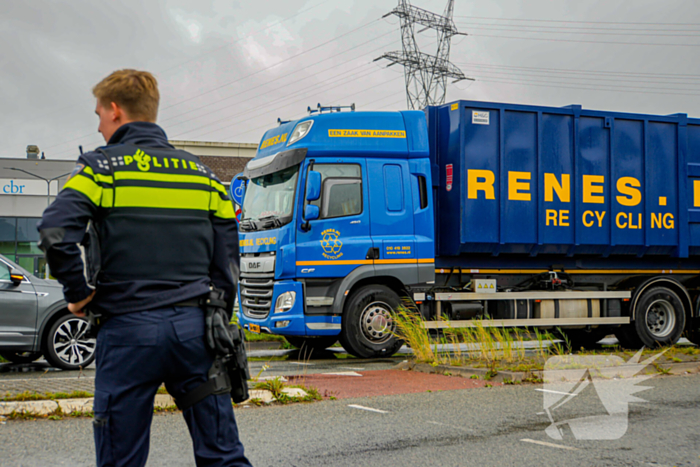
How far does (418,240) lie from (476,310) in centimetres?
153

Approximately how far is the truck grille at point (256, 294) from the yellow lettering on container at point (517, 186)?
4052 millimetres

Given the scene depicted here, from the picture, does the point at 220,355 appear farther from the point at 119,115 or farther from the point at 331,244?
the point at 331,244

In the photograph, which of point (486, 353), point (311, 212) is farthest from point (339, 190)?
point (486, 353)

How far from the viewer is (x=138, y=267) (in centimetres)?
273

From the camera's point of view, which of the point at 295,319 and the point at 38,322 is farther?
the point at 295,319

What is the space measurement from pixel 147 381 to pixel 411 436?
3.04m

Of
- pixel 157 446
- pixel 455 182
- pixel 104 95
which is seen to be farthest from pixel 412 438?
pixel 455 182

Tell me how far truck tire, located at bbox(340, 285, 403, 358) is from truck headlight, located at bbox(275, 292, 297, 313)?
811mm

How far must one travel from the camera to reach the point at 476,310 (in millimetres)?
11375

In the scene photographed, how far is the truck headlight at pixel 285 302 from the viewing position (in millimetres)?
10180

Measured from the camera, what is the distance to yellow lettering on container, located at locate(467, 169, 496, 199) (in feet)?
37.1

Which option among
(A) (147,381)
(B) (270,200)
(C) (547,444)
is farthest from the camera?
(B) (270,200)

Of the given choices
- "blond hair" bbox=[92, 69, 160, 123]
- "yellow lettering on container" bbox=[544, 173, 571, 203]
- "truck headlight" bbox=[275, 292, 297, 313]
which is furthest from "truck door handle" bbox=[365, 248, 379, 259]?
"blond hair" bbox=[92, 69, 160, 123]

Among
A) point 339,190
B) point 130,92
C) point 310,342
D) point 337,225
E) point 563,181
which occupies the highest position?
point 563,181
